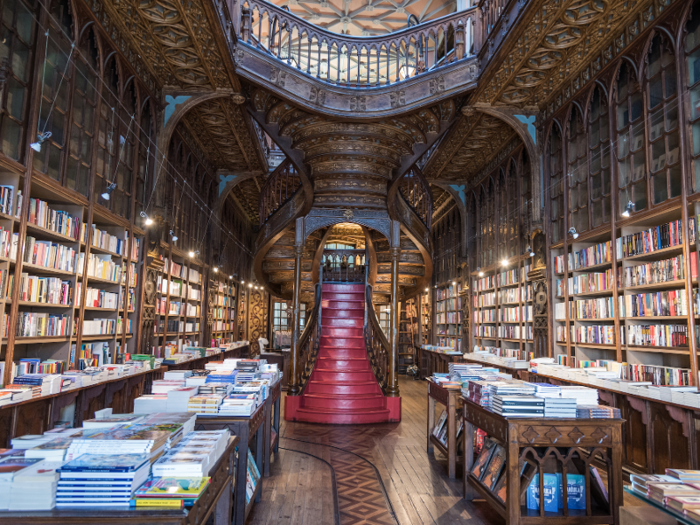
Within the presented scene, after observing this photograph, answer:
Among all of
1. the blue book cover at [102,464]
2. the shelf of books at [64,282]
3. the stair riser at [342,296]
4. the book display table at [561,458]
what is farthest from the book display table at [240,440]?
the stair riser at [342,296]

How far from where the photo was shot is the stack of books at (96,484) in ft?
4.75

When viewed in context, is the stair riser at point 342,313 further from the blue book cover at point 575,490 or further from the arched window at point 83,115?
the blue book cover at point 575,490

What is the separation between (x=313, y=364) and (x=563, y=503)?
17.6 ft

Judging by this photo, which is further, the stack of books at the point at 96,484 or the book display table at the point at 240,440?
the book display table at the point at 240,440

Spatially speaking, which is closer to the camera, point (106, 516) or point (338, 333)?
point (106, 516)

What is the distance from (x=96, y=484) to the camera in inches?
57.2

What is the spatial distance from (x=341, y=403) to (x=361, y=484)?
2883 millimetres

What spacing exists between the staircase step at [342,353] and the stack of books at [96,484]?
6.61 metres

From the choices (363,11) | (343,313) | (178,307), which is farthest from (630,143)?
(363,11)

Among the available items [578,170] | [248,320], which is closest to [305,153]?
[578,170]

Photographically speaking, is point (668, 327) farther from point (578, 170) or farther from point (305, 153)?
point (305, 153)

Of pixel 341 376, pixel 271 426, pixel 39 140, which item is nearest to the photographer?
pixel 39 140

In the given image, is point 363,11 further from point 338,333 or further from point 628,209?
point 628,209

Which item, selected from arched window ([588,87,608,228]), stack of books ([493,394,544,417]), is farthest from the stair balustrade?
stack of books ([493,394,544,417])
